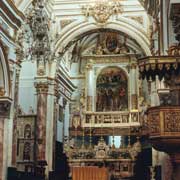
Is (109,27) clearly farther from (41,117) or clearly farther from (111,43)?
(111,43)

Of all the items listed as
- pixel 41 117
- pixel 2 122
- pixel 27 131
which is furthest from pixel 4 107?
pixel 27 131

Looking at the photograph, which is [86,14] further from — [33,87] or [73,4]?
[33,87]

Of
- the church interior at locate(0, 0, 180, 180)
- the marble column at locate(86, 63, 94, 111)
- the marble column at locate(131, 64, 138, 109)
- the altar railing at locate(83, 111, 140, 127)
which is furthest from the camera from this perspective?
the marble column at locate(86, 63, 94, 111)

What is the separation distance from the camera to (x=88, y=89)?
21.9 metres

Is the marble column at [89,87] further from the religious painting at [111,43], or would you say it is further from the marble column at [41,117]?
the marble column at [41,117]

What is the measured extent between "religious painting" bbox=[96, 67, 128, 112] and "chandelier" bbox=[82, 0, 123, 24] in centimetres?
520

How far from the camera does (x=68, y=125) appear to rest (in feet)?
70.0

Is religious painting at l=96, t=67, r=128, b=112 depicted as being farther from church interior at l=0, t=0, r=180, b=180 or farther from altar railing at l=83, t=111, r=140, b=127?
altar railing at l=83, t=111, r=140, b=127

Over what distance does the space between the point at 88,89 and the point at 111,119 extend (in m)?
1.99

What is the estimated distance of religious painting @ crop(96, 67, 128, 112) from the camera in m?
21.9

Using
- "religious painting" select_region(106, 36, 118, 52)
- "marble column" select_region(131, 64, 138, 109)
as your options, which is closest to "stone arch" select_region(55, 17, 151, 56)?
"marble column" select_region(131, 64, 138, 109)

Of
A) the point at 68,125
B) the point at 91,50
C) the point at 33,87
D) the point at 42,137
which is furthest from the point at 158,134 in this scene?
the point at 91,50

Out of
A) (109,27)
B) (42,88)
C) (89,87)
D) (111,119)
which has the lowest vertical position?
(111,119)

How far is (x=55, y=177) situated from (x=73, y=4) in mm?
6962
